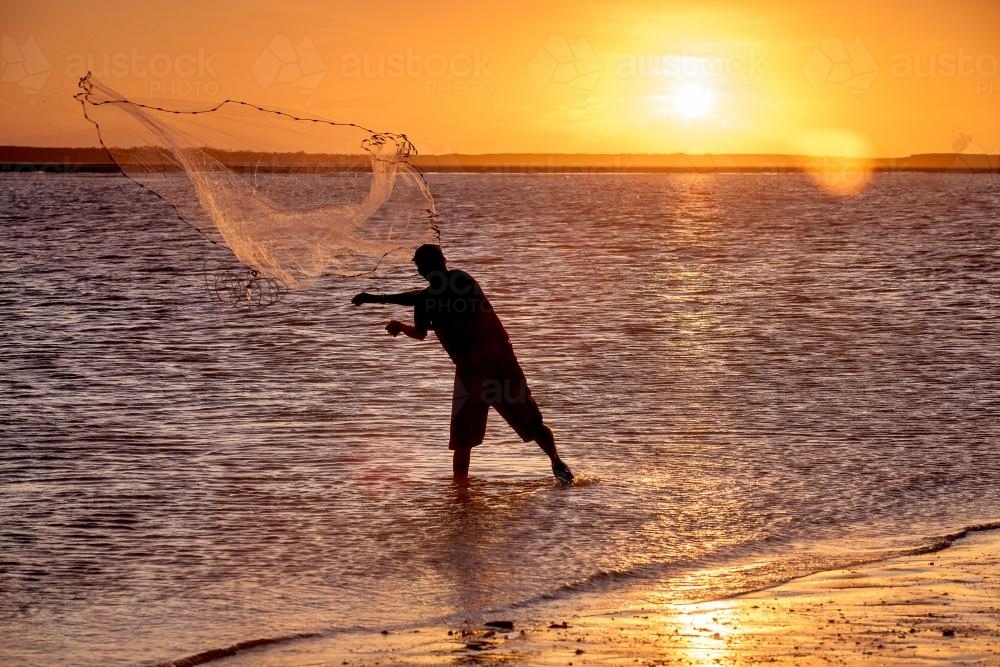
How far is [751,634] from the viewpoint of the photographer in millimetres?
6098

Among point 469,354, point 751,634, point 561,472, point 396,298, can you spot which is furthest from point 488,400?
point 751,634

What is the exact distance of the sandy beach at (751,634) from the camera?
5.77 metres

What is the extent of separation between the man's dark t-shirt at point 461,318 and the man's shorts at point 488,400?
87 mm

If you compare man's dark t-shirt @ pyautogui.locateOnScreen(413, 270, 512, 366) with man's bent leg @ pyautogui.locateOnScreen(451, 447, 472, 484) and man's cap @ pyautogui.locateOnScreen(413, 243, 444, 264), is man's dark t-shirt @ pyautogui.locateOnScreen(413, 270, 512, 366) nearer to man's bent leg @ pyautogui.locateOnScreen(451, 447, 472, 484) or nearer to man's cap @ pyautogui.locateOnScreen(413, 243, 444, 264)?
man's cap @ pyautogui.locateOnScreen(413, 243, 444, 264)

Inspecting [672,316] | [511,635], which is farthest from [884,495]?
[672,316]

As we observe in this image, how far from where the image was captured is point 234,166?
31.4 feet

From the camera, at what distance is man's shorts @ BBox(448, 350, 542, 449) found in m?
9.64

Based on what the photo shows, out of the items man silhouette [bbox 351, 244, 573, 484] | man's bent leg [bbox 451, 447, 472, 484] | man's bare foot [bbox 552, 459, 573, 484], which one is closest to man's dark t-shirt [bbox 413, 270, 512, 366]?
man silhouette [bbox 351, 244, 573, 484]

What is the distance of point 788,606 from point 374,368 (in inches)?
409

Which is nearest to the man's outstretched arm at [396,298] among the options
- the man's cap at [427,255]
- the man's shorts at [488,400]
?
the man's cap at [427,255]

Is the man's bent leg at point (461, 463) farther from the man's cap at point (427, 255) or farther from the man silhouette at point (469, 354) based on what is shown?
the man's cap at point (427, 255)

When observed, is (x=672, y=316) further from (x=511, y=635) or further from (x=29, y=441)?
(x=511, y=635)

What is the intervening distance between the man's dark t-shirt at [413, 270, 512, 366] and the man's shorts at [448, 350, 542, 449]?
87 millimetres

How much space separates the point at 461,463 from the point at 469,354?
901 millimetres
